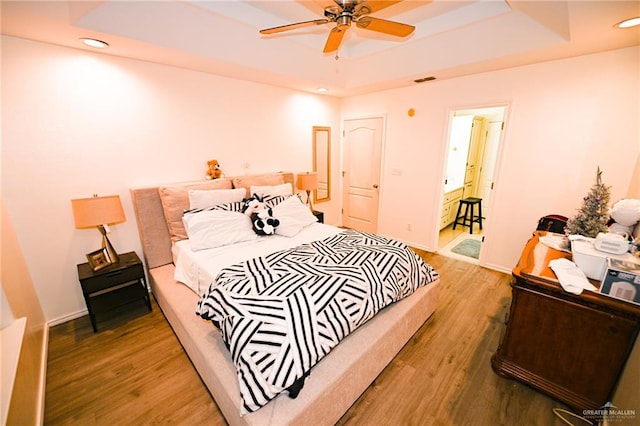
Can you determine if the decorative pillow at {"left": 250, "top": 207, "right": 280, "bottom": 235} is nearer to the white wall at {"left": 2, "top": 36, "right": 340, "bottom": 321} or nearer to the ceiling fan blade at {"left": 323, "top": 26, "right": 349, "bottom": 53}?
the white wall at {"left": 2, "top": 36, "right": 340, "bottom": 321}

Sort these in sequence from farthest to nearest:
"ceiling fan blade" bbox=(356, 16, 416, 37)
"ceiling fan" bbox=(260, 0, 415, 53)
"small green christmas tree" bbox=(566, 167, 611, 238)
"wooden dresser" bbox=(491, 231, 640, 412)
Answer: "small green christmas tree" bbox=(566, 167, 611, 238) < "ceiling fan blade" bbox=(356, 16, 416, 37) < "ceiling fan" bbox=(260, 0, 415, 53) < "wooden dresser" bbox=(491, 231, 640, 412)

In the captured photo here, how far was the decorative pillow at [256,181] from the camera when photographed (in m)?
3.07

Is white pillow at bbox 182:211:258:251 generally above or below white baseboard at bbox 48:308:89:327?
above

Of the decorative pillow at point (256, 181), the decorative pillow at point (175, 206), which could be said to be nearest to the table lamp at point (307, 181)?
the decorative pillow at point (256, 181)

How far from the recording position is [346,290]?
5.17 feet

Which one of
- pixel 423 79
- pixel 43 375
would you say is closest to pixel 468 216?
pixel 423 79

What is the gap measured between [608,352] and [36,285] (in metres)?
4.12

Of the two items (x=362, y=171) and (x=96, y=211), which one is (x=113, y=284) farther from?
(x=362, y=171)

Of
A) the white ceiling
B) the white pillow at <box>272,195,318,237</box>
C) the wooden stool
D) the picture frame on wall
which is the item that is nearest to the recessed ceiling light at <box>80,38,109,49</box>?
the white ceiling

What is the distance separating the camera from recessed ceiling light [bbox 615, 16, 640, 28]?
66.0 inches

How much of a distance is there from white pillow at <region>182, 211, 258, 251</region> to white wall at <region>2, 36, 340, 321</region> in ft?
2.43

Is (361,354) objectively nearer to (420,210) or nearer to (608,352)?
(608,352)

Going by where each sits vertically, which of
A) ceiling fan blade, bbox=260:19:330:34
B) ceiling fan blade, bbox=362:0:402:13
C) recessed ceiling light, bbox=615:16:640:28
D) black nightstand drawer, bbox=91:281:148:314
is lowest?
black nightstand drawer, bbox=91:281:148:314

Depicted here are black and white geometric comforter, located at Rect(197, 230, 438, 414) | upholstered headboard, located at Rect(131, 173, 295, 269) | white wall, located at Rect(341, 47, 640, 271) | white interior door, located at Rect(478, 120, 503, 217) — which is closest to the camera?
black and white geometric comforter, located at Rect(197, 230, 438, 414)
